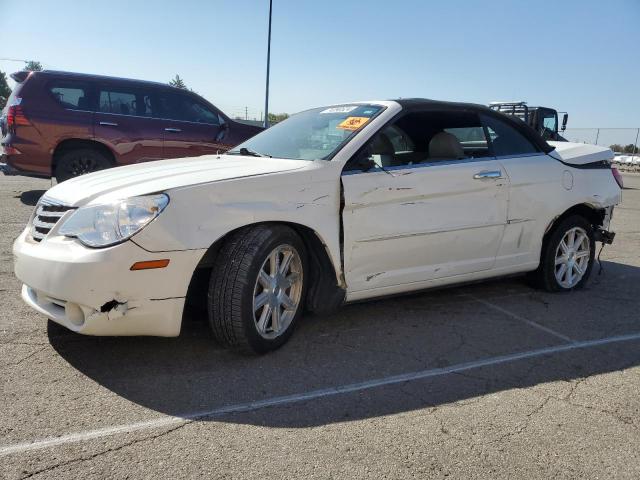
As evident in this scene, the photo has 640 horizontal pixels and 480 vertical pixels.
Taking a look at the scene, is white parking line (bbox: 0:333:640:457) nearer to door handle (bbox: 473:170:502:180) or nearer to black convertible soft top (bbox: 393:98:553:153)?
door handle (bbox: 473:170:502:180)

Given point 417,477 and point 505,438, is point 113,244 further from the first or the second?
point 505,438

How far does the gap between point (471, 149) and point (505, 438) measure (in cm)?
251

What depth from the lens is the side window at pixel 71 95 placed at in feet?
26.5

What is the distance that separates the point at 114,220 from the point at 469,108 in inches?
119

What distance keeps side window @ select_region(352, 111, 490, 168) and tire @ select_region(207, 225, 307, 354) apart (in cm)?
→ 114

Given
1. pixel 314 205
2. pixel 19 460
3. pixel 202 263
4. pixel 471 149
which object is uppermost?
pixel 471 149

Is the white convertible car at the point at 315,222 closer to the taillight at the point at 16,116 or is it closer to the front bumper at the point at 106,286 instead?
the front bumper at the point at 106,286

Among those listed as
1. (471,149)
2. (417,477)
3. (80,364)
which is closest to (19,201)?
(80,364)

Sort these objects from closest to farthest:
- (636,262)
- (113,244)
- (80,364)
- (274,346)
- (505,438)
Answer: (505,438)
(113,244)
(80,364)
(274,346)
(636,262)

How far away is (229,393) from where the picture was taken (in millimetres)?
2898

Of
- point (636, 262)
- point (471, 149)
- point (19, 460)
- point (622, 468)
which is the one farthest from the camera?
point (636, 262)

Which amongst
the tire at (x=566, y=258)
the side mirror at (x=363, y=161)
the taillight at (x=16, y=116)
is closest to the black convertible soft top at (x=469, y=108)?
the side mirror at (x=363, y=161)

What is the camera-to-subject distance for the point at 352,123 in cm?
396

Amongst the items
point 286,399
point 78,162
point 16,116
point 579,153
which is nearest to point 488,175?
point 579,153
